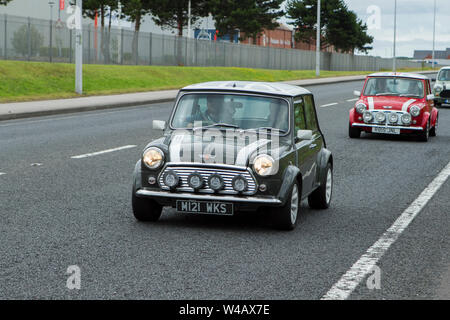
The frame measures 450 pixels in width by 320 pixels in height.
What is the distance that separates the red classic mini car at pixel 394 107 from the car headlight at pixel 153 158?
10.4 meters

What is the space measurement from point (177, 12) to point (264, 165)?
68.4 metres

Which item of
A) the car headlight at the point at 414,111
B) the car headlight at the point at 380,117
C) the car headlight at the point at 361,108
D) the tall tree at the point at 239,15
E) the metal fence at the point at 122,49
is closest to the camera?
the car headlight at the point at 414,111

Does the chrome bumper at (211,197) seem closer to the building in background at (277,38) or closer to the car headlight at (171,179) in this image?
the car headlight at (171,179)

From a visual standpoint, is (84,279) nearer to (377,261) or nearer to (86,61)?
(377,261)

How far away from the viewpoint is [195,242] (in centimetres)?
688

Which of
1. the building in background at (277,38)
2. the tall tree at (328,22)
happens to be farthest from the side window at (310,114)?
the building in background at (277,38)

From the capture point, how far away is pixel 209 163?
7246 millimetres

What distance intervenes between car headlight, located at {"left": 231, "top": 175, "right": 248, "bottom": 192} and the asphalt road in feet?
1.45

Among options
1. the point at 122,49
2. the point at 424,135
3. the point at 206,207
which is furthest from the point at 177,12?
the point at 206,207

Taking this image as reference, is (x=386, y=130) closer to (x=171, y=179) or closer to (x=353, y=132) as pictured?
(x=353, y=132)

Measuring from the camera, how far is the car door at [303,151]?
26.1 ft

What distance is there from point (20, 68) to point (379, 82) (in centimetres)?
2106

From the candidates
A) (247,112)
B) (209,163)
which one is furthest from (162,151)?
(247,112)

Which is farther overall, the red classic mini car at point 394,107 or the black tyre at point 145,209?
the red classic mini car at point 394,107
